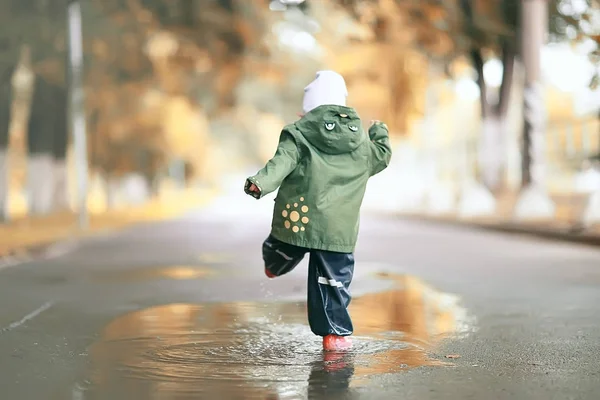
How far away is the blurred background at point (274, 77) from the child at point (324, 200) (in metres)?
13.2

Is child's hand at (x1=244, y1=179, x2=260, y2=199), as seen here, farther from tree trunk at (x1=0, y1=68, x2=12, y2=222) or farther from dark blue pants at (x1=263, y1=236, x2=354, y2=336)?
tree trunk at (x1=0, y1=68, x2=12, y2=222)

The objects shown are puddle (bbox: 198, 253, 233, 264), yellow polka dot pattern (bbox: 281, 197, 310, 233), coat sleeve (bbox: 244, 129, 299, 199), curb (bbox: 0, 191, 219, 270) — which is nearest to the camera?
coat sleeve (bbox: 244, 129, 299, 199)

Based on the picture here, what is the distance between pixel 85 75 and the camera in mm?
40219

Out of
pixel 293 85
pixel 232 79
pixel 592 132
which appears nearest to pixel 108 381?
pixel 592 132

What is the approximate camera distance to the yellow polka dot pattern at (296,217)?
28.4 ft

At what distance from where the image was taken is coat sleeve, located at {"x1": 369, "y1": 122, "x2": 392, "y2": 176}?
902 cm

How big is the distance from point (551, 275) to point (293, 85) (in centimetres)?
6649

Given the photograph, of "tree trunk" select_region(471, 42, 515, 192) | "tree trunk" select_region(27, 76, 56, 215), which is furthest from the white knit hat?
"tree trunk" select_region(27, 76, 56, 215)

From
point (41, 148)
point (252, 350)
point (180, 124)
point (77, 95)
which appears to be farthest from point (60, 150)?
point (252, 350)

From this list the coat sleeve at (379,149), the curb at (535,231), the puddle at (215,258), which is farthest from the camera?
the curb at (535,231)

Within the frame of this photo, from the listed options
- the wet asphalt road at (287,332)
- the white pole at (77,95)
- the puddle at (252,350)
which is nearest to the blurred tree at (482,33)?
the white pole at (77,95)

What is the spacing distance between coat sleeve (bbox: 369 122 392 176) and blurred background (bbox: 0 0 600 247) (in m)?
12.9

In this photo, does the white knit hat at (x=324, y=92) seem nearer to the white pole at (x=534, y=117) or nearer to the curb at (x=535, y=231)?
the curb at (x=535, y=231)

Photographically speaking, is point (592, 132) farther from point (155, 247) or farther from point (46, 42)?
point (46, 42)
